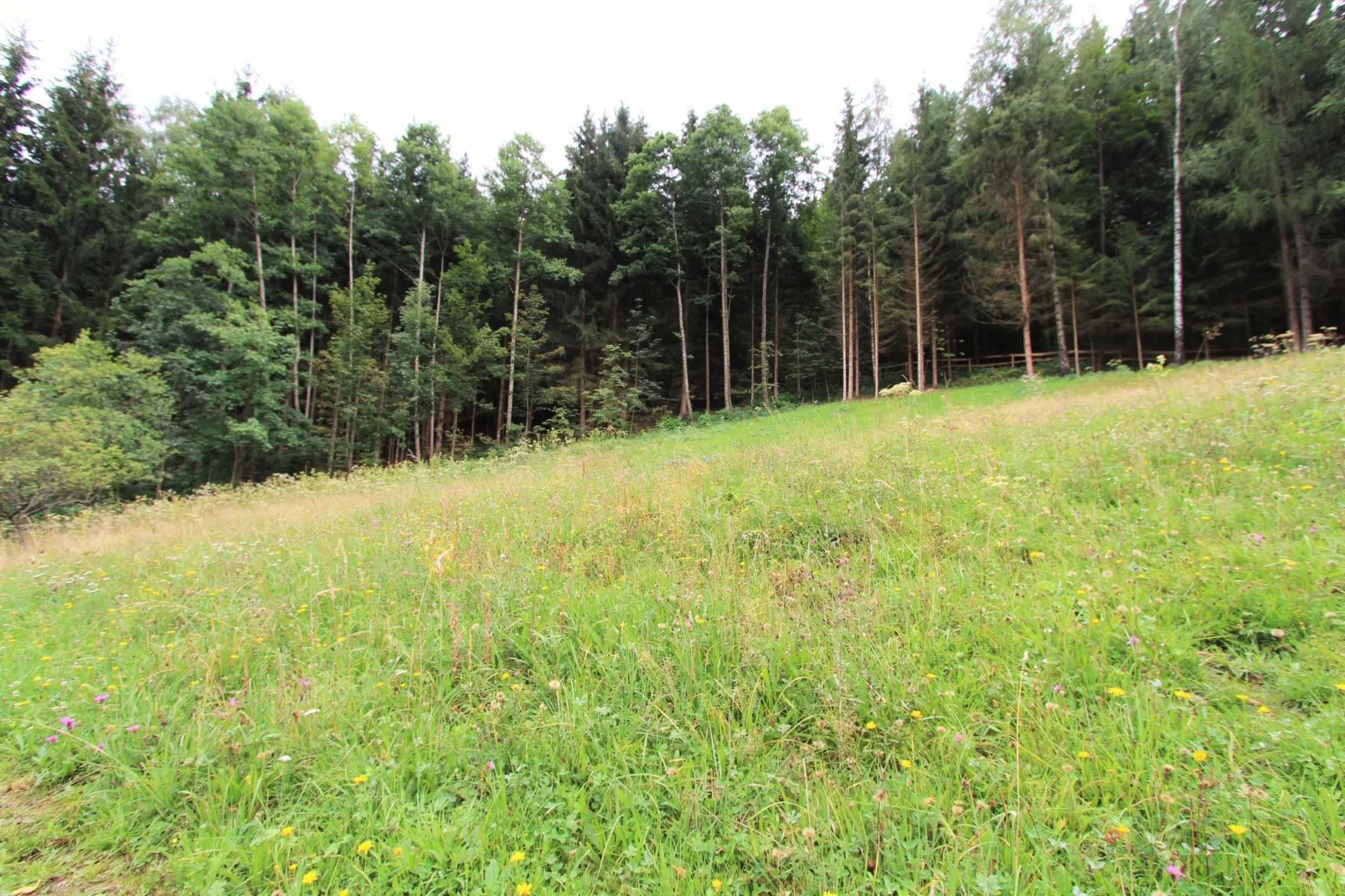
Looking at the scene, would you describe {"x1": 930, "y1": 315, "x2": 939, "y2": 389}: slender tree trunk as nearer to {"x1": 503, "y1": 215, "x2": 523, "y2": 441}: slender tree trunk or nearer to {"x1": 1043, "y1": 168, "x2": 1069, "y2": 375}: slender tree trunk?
{"x1": 1043, "y1": 168, "x2": 1069, "y2": 375}: slender tree trunk

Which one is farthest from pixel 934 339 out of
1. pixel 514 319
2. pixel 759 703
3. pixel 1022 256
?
pixel 759 703

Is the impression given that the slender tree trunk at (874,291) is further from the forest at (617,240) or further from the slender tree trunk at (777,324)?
the slender tree trunk at (777,324)

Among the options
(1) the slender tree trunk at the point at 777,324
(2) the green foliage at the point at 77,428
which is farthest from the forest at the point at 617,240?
(1) the slender tree trunk at the point at 777,324

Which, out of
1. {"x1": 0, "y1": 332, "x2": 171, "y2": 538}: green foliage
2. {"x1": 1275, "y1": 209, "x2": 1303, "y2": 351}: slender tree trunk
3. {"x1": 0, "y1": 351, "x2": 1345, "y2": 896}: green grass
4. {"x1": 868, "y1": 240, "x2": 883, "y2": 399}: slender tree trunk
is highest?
{"x1": 868, "y1": 240, "x2": 883, "y2": 399}: slender tree trunk

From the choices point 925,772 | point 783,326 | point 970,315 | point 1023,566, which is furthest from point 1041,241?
point 925,772

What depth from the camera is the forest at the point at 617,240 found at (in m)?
17.2

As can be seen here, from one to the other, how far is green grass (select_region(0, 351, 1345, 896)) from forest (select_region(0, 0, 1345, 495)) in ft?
50.4

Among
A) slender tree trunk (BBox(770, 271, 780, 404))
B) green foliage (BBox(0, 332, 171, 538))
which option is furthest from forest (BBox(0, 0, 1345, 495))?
slender tree trunk (BBox(770, 271, 780, 404))

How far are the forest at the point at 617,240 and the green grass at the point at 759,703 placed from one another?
15.4 meters

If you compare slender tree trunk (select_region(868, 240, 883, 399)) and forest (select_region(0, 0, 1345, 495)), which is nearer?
forest (select_region(0, 0, 1345, 495))

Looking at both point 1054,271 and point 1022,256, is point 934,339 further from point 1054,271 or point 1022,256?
point 1022,256

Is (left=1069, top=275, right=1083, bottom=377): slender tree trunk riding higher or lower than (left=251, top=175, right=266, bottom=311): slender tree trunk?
lower

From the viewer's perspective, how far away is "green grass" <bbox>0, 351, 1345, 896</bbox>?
1.62 meters

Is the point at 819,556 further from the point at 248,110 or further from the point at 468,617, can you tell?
the point at 248,110
